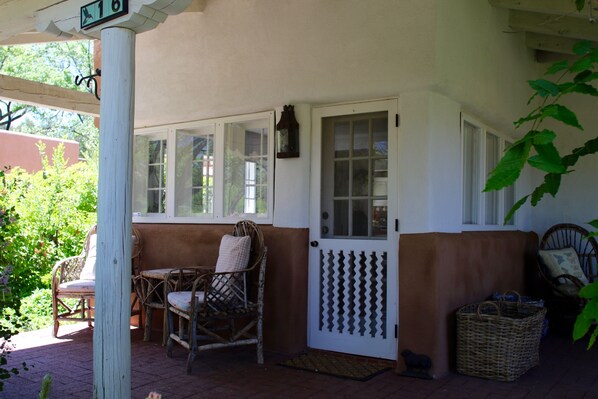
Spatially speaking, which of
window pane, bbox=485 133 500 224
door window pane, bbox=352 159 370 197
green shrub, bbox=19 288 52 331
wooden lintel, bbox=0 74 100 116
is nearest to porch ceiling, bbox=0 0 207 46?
wooden lintel, bbox=0 74 100 116

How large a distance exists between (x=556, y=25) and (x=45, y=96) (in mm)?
5946

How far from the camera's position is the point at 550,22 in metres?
5.25

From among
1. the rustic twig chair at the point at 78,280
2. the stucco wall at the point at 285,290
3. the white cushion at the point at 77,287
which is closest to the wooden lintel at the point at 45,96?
the rustic twig chair at the point at 78,280

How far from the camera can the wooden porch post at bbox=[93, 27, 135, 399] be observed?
2.98 m

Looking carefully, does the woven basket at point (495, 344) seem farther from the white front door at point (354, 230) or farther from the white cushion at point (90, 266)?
the white cushion at point (90, 266)

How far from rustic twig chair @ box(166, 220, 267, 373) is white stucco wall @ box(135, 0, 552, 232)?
1.52ft

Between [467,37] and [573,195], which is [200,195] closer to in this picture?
[467,37]

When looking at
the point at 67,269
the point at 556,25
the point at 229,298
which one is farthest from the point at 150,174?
the point at 556,25

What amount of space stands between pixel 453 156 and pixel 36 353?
4.03 metres

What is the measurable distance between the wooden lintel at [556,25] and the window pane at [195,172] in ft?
11.1

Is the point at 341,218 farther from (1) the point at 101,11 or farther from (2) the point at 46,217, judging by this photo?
(2) the point at 46,217

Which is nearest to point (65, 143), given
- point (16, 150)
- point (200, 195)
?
A: point (16, 150)

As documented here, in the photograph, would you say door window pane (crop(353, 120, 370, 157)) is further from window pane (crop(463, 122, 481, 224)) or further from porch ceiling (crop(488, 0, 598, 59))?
porch ceiling (crop(488, 0, 598, 59))

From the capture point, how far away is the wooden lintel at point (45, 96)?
6355 millimetres
